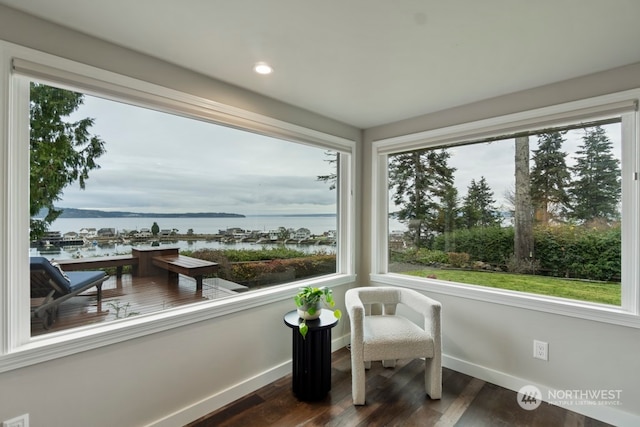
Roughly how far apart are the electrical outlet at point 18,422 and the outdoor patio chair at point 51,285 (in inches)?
16.1

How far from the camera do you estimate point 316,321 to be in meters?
2.33

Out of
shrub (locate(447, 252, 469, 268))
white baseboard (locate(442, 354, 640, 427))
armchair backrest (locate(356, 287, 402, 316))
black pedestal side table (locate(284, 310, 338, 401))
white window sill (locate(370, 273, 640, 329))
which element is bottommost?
white baseboard (locate(442, 354, 640, 427))

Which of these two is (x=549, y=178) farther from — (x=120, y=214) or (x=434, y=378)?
(x=120, y=214)

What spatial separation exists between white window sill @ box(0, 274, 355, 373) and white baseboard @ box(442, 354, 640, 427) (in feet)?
5.57

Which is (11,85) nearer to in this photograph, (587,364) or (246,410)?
(246,410)

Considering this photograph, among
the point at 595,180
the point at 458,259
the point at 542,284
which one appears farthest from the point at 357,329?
the point at 595,180

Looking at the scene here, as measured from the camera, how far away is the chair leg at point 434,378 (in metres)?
2.22

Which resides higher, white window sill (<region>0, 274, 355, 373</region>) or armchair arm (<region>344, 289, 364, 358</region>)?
white window sill (<region>0, 274, 355, 373</region>)

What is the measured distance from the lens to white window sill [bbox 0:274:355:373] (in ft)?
4.82

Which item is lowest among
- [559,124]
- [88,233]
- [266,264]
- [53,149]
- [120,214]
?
[266,264]

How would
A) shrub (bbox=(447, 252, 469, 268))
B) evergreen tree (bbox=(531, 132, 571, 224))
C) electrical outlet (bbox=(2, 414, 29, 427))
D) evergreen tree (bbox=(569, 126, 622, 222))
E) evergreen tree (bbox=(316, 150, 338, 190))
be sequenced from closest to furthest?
electrical outlet (bbox=(2, 414, 29, 427)) < evergreen tree (bbox=(569, 126, 622, 222)) < evergreen tree (bbox=(531, 132, 571, 224)) < shrub (bbox=(447, 252, 469, 268)) < evergreen tree (bbox=(316, 150, 338, 190))

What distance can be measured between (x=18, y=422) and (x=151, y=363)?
1.92 feet

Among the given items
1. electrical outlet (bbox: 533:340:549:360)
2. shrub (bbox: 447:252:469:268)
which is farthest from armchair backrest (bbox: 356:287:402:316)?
electrical outlet (bbox: 533:340:549:360)

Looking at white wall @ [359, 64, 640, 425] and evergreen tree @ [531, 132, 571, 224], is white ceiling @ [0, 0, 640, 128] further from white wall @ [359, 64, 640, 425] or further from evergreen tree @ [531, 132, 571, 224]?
evergreen tree @ [531, 132, 571, 224]
